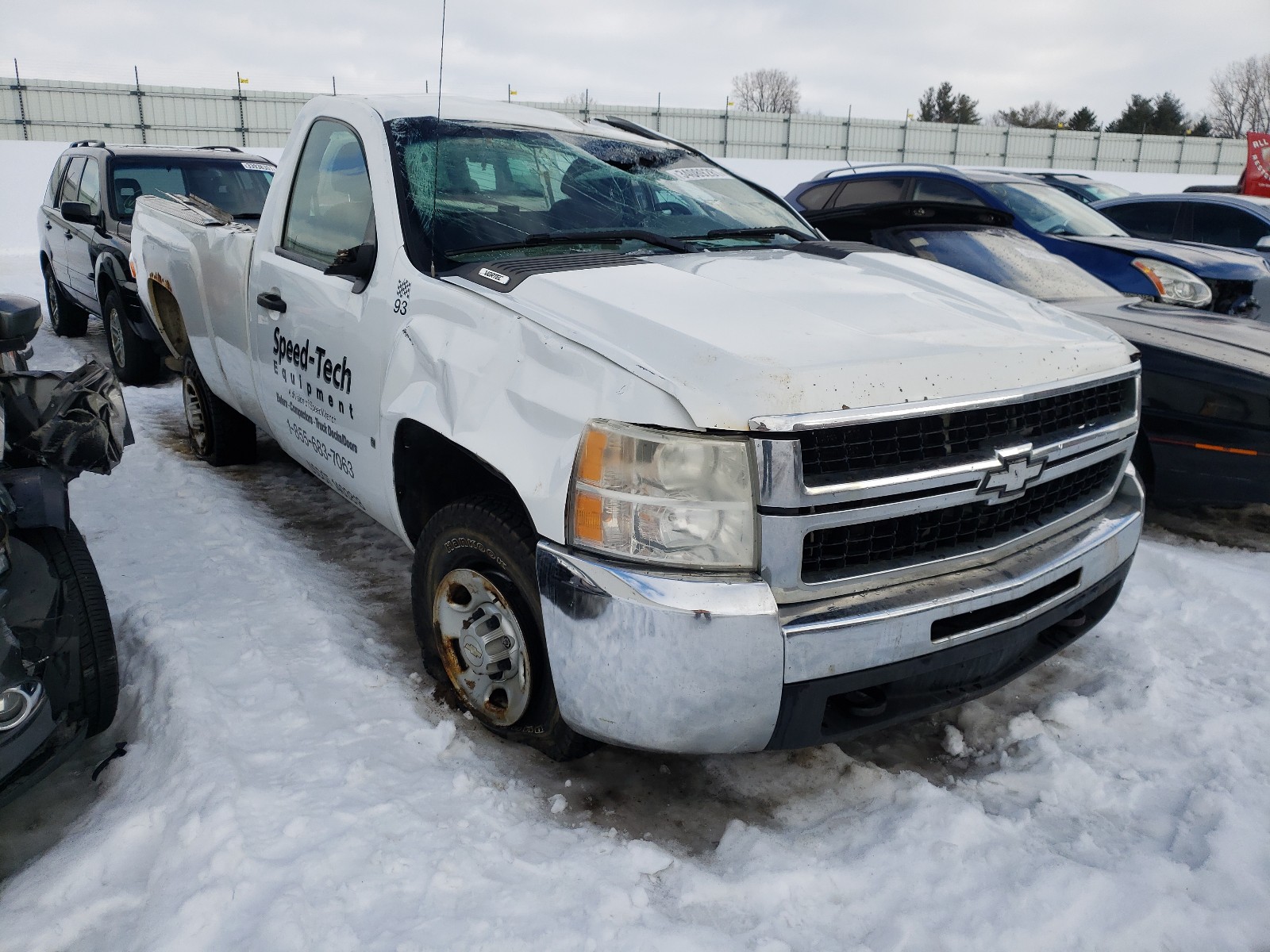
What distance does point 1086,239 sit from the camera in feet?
21.4

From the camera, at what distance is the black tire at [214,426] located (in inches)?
199

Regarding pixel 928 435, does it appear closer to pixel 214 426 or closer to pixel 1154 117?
pixel 214 426

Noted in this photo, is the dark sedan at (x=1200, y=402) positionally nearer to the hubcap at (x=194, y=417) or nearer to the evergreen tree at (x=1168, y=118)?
the hubcap at (x=194, y=417)

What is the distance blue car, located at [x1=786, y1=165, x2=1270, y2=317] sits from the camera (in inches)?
242

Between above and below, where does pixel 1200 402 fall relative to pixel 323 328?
below

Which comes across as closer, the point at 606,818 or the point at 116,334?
the point at 606,818

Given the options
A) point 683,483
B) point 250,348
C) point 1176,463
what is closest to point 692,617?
point 683,483

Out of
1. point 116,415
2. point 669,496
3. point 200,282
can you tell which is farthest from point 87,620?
point 200,282

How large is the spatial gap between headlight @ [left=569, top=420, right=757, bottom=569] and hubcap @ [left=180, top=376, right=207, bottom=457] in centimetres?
383

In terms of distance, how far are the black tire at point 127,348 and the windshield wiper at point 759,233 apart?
4.98m

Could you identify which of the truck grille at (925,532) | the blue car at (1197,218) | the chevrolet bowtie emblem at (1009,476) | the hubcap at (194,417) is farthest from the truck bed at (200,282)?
the blue car at (1197,218)

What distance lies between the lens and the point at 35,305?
2.78 metres

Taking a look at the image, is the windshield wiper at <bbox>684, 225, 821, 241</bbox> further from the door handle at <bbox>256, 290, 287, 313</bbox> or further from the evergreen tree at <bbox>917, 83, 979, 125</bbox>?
the evergreen tree at <bbox>917, 83, 979, 125</bbox>

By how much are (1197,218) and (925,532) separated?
9155 mm
